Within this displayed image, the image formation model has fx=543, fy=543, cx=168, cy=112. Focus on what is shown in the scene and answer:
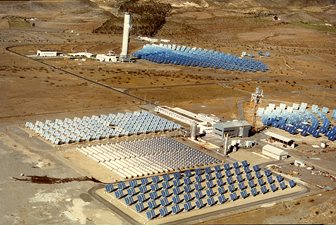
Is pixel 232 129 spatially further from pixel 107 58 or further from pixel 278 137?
pixel 107 58

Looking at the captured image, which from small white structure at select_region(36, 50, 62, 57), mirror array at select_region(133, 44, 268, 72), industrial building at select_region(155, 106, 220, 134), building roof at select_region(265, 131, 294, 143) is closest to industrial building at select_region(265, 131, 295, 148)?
building roof at select_region(265, 131, 294, 143)

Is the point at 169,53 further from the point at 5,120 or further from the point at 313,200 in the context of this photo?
the point at 313,200

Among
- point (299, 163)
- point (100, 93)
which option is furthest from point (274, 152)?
point (100, 93)

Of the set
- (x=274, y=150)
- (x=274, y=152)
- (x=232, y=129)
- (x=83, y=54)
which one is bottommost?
(x=83, y=54)

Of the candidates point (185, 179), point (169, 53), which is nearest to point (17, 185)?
point (185, 179)

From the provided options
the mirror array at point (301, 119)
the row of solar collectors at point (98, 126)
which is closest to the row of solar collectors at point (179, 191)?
the row of solar collectors at point (98, 126)

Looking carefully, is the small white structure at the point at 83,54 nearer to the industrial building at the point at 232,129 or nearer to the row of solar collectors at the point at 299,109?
the row of solar collectors at the point at 299,109

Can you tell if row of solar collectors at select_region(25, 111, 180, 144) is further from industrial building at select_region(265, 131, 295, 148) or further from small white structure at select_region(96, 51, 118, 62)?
small white structure at select_region(96, 51, 118, 62)
